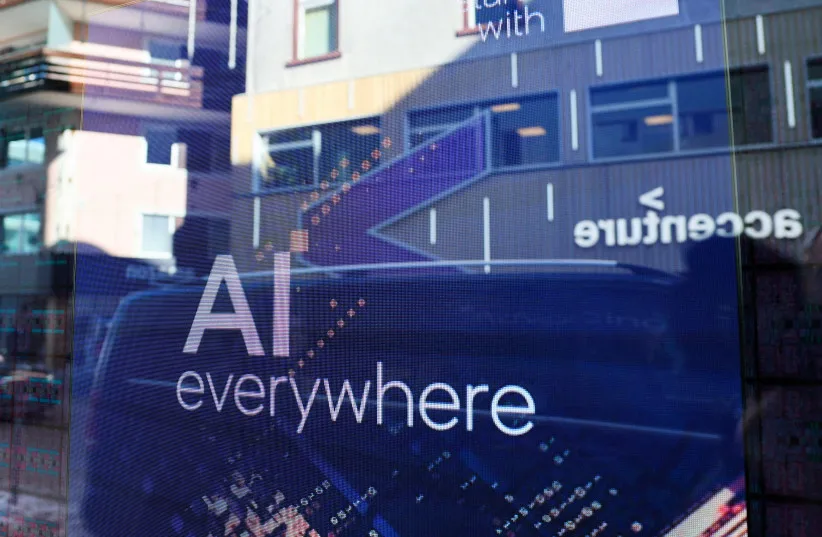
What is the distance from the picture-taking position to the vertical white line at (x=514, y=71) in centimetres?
149

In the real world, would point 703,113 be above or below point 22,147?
below

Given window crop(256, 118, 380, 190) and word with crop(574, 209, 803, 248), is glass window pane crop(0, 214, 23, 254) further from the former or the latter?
word with crop(574, 209, 803, 248)

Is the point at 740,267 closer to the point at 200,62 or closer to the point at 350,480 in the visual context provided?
the point at 350,480

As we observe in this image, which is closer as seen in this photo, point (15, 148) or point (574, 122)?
point (574, 122)

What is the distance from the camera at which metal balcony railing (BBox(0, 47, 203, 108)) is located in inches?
78.3

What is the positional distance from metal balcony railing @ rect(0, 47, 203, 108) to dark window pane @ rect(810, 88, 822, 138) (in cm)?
166

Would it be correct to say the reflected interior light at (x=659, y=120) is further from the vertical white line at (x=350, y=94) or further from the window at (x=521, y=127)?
the vertical white line at (x=350, y=94)

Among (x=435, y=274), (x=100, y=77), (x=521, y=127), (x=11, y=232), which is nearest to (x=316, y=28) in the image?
(x=521, y=127)

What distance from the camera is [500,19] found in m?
1.52

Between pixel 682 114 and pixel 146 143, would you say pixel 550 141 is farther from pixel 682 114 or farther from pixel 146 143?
pixel 146 143

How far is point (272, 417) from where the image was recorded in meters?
1.73

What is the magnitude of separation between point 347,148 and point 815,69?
3.57ft

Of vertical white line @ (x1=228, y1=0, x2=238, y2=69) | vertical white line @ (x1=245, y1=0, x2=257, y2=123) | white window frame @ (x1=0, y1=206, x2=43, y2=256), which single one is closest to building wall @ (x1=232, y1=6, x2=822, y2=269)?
vertical white line @ (x1=245, y1=0, x2=257, y2=123)

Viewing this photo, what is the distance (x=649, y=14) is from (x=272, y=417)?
4.62 ft
